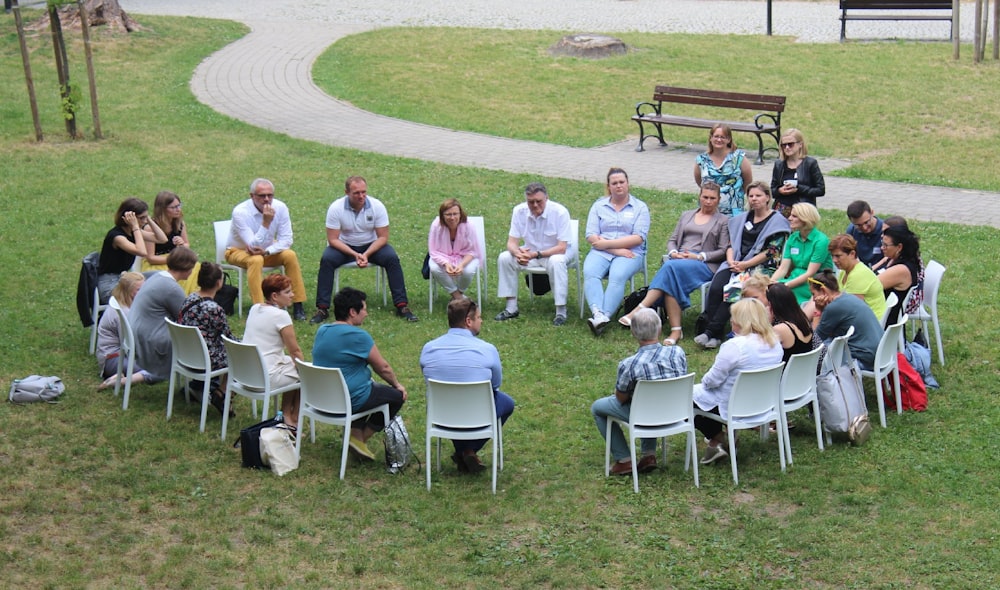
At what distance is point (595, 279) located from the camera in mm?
10844

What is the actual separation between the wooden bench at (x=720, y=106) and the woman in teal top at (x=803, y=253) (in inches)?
282

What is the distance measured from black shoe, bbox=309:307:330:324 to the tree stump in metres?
14.6

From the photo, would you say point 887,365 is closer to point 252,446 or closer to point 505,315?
point 505,315

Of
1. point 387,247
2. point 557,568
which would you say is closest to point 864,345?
point 557,568

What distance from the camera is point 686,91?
18.6 meters

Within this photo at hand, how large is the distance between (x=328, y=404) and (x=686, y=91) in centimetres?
1254

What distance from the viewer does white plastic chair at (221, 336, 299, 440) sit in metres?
7.89

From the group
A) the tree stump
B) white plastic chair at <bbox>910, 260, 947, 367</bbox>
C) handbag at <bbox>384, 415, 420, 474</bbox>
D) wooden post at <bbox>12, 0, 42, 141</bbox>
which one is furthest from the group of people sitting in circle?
the tree stump

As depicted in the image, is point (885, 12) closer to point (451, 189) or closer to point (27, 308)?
point (451, 189)

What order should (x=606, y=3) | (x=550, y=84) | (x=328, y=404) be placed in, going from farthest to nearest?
1. (x=606, y=3)
2. (x=550, y=84)
3. (x=328, y=404)

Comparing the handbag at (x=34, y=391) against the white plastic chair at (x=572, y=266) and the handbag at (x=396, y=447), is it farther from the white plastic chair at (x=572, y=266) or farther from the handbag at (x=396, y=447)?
the white plastic chair at (x=572, y=266)

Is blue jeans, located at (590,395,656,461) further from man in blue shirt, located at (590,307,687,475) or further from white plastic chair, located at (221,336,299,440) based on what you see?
white plastic chair, located at (221,336,299,440)

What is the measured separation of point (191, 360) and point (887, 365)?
205 inches

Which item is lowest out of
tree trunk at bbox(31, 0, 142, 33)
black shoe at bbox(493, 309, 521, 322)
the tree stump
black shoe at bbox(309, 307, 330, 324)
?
black shoe at bbox(493, 309, 521, 322)
